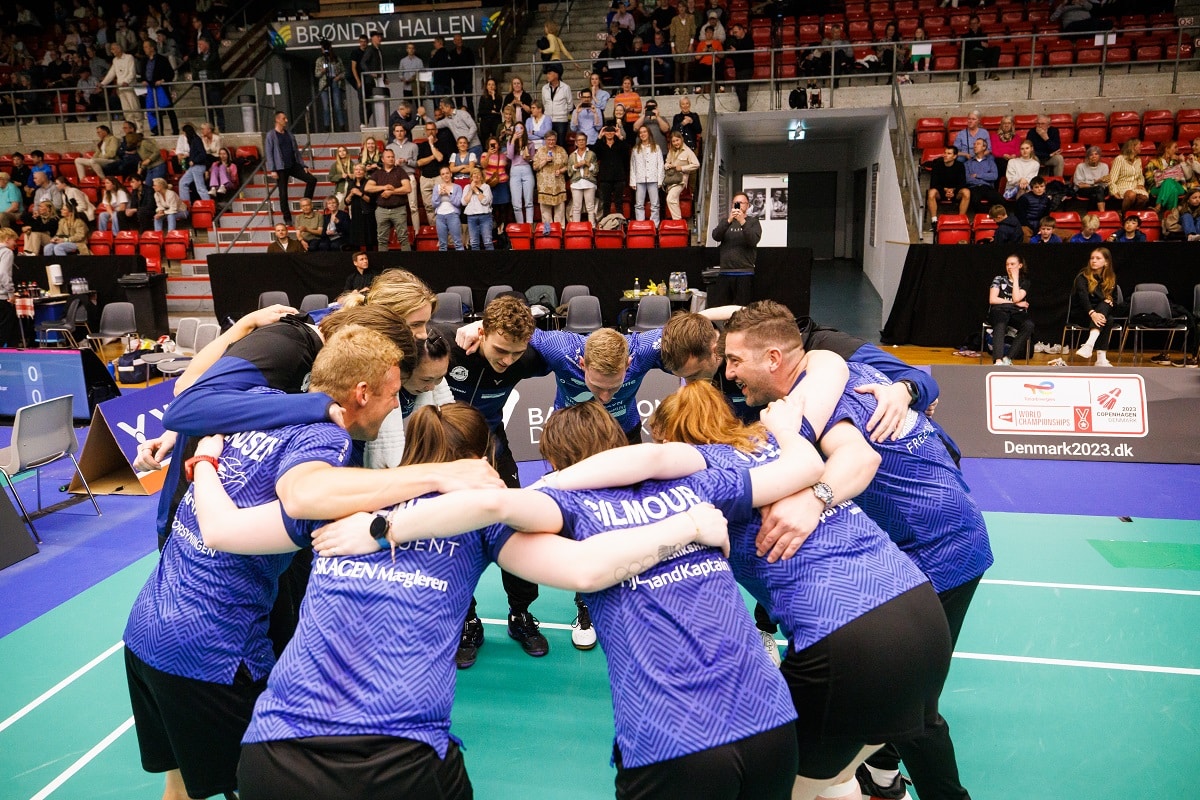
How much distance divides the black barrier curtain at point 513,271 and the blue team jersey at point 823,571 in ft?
41.7

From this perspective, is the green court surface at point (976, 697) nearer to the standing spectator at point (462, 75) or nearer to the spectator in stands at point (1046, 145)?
the spectator in stands at point (1046, 145)

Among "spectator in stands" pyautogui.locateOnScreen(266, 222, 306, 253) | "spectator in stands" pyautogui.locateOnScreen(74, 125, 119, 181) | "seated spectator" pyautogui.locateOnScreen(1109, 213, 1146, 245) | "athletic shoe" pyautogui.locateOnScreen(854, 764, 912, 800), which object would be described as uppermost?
"spectator in stands" pyautogui.locateOnScreen(74, 125, 119, 181)

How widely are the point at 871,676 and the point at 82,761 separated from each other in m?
3.93

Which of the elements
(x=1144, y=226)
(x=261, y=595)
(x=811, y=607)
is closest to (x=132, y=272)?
(x=261, y=595)

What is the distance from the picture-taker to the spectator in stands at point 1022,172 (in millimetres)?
16078

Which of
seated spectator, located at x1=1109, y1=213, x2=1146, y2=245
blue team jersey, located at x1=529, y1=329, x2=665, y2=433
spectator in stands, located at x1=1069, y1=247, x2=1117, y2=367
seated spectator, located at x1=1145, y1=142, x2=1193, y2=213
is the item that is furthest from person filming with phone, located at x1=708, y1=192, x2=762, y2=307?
blue team jersey, located at x1=529, y1=329, x2=665, y2=433

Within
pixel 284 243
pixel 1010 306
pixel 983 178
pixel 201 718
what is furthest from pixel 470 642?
pixel 983 178

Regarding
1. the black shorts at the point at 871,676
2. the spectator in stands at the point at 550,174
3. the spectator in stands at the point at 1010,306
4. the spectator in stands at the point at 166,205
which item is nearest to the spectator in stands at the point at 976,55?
the spectator in stands at the point at 1010,306

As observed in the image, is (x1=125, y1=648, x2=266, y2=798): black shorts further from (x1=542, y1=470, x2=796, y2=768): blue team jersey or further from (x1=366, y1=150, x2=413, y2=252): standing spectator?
(x1=366, y1=150, x2=413, y2=252): standing spectator

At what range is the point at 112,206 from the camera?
65.9ft

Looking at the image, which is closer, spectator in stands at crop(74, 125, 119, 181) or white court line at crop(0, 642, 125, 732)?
white court line at crop(0, 642, 125, 732)

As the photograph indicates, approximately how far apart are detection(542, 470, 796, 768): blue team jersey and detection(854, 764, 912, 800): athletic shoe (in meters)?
1.55

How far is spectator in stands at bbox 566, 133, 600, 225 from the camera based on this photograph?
16.7 meters

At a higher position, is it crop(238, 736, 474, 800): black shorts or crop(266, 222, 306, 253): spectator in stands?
crop(266, 222, 306, 253): spectator in stands
